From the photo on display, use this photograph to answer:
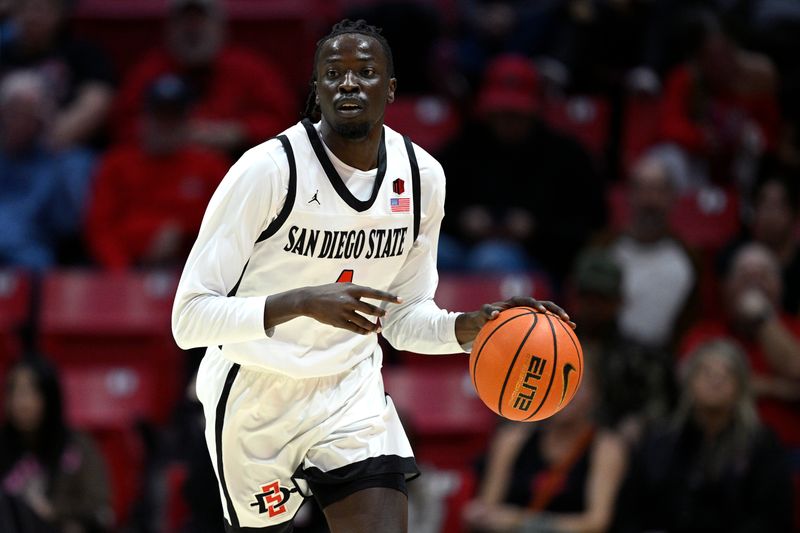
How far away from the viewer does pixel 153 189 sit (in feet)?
28.4

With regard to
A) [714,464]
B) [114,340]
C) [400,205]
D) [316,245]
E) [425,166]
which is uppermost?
[425,166]

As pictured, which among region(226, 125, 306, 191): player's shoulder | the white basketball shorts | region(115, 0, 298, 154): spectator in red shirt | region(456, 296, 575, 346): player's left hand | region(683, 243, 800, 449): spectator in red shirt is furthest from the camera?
region(115, 0, 298, 154): spectator in red shirt

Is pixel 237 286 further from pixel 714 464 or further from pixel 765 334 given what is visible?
pixel 765 334

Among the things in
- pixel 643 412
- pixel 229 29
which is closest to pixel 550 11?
pixel 229 29

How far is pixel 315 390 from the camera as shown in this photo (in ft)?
14.3

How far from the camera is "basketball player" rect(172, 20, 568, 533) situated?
409cm

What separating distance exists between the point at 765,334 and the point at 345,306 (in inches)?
185

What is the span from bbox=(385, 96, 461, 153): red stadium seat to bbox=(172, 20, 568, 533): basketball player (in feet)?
15.4

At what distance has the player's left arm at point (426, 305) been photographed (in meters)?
4.40

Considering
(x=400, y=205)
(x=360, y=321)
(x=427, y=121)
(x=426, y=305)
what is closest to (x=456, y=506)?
(x=426, y=305)

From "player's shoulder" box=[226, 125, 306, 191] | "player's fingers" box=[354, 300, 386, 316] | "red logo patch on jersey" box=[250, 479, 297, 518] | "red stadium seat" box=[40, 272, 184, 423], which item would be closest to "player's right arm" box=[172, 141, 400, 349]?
"player's shoulder" box=[226, 125, 306, 191]

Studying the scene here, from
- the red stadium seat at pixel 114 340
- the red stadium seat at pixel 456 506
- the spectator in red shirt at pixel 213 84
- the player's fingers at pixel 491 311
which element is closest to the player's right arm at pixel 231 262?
the player's fingers at pixel 491 311

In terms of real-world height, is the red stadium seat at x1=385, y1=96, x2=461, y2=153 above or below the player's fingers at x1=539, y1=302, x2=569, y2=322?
above

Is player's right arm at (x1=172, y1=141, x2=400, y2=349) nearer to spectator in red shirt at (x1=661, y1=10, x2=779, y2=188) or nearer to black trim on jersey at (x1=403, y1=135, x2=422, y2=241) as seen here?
black trim on jersey at (x1=403, y1=135, x2=422, y2=241)
